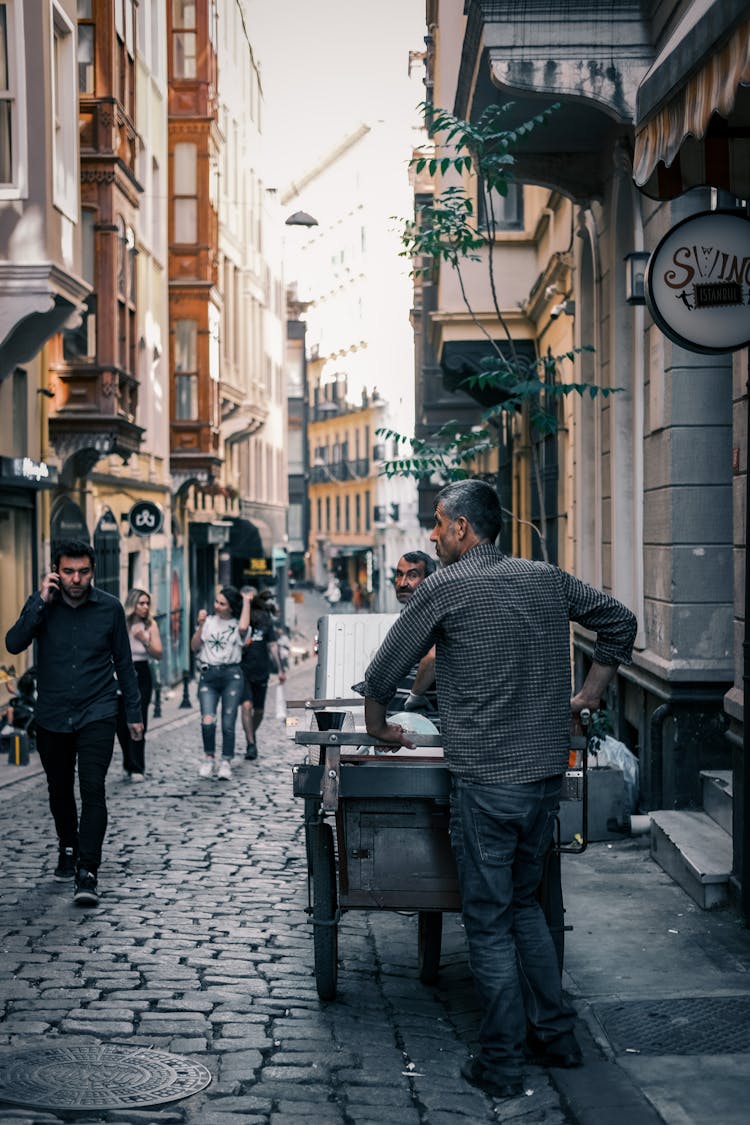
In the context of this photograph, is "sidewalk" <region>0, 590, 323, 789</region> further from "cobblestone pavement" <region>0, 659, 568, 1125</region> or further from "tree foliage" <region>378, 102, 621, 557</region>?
"tree foliage" <region>378, 102, 621, 557</region>

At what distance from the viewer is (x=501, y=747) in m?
5.40

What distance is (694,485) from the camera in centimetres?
1019

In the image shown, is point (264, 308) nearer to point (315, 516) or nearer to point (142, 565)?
point (142, 565)

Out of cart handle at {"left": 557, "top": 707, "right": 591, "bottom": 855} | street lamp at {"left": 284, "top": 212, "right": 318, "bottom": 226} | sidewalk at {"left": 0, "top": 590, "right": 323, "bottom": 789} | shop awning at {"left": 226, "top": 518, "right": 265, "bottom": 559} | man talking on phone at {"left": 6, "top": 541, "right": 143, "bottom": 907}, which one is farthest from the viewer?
shop awning at {"left": 226, "top": 518, "right": 265, "bottom": 559}

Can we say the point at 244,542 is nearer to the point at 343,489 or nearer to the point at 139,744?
the point at 139,744

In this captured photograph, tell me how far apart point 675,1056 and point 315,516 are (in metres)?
93.8

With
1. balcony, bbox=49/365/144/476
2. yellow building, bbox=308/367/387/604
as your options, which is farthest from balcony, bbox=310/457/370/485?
balcony, bbox=49/365/144/476

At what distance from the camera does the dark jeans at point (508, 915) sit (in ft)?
17.7

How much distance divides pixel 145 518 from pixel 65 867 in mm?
15914

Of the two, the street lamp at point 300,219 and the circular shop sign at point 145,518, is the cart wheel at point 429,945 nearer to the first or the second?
the circular shop sign at point 145,518

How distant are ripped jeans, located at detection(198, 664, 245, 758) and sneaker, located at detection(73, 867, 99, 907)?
6048mm

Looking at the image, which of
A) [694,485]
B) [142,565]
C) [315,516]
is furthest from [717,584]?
[315,516]

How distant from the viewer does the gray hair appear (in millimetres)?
5625

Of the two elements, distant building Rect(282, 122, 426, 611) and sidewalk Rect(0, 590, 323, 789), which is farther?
distant building Rect(282, 122, 426, 611)
